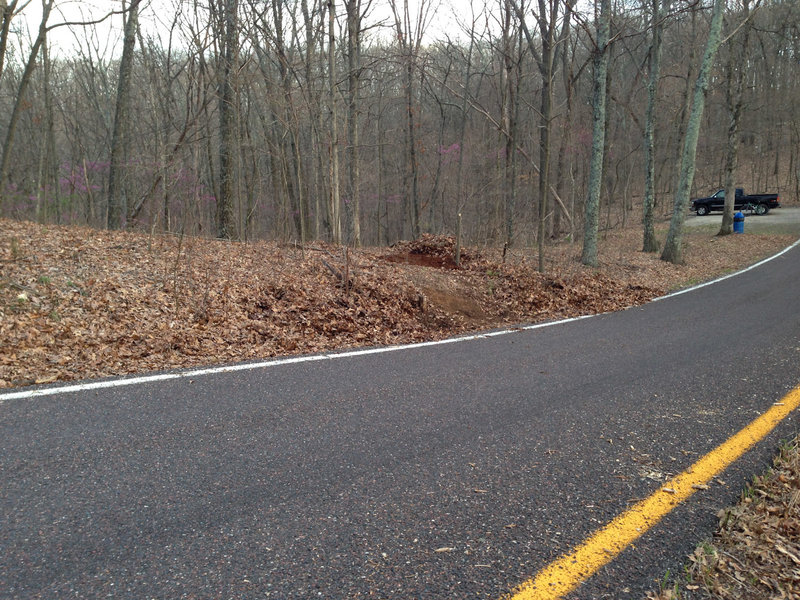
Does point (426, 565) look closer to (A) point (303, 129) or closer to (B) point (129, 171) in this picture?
(B) point (129, 171)

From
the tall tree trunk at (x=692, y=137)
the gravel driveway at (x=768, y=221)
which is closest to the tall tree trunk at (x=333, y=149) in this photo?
the tall tree trunk at (x=692, y=137)

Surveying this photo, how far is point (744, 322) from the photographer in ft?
24.4

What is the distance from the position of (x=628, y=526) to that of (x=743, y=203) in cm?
3914

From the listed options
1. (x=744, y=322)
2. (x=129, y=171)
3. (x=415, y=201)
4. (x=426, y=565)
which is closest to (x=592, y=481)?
(x=426, y=565)

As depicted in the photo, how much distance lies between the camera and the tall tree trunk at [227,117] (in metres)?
12.6

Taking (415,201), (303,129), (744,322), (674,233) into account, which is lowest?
(744,322)

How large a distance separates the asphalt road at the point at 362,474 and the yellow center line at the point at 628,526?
0.18 feet

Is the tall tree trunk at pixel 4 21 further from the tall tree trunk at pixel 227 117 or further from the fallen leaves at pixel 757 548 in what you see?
the fallen leaves at pixel 757 548

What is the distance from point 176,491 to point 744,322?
7.81 m

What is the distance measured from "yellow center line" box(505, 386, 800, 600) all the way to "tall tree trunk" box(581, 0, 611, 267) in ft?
36.3

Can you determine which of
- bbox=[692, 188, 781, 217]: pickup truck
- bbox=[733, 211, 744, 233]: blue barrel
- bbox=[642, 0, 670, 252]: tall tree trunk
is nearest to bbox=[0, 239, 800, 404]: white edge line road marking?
bbox=[642, 0, 670, 252]: tall tree trunk

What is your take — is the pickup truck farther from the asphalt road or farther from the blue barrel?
the asphalt road

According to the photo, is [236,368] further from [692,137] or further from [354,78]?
[692,137]

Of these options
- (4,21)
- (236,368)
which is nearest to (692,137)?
(236,368)
